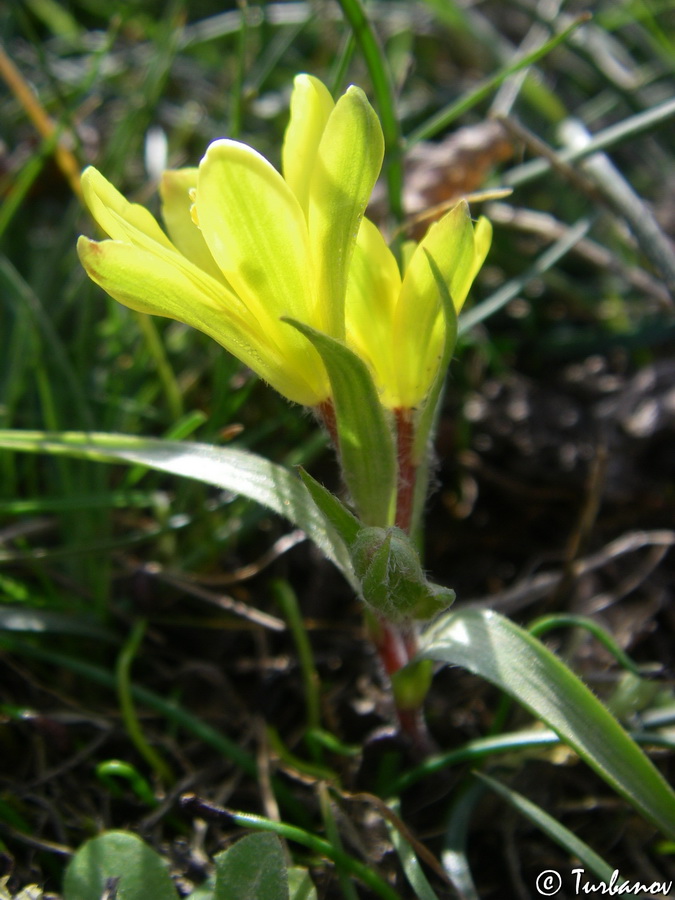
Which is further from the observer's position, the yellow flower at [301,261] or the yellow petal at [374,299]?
the yellow petal at [374,299]

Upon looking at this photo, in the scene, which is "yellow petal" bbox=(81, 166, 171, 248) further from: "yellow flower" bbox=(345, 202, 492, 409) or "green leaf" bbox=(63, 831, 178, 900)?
"green leaf" bbox=(63, 831, 178, 900)

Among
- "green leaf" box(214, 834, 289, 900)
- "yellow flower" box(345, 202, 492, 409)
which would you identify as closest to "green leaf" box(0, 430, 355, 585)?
"yellow flower" box(345, 202, 492, 409)

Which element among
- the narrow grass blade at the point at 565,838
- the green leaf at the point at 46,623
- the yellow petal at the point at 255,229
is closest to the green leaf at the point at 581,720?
the narrow grass blade at the point at 565,838

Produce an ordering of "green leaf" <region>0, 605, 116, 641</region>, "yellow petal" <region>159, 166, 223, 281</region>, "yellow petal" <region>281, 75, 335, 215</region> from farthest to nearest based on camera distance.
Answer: "green leaf" <region>0, 605, 116, 641</region>
"yellow petal" <region>159, 166, 223, 281</region>
"yellow petal" <region>281, 75, 335, 215</region>

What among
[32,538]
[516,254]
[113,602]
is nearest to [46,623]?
[113,602]

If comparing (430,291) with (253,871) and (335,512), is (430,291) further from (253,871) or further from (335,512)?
(253,871)

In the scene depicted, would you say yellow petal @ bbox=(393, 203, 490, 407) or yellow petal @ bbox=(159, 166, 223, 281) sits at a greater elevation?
yellow petal @ bbox=(159, 166, 223, 281)

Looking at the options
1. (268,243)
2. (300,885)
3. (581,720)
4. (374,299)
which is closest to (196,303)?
(268,243)

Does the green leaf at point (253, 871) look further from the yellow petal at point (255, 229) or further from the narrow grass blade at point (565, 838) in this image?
the yellow petal at point (255, 229)
